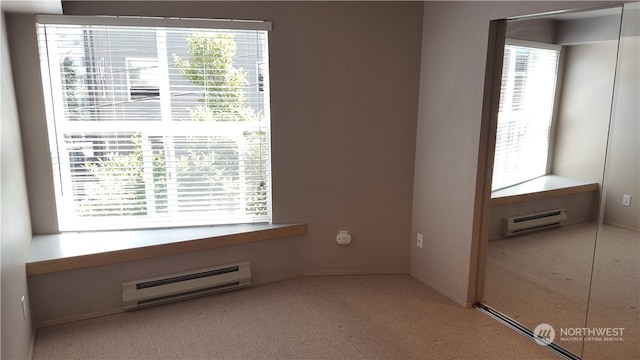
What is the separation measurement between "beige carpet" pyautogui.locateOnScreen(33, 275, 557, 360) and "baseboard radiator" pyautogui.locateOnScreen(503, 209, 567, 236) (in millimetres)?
618

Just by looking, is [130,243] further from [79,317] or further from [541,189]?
[541,189]

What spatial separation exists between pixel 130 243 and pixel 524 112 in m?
2.70

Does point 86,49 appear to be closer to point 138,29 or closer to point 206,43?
point 138,29

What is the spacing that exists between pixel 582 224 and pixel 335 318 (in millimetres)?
1593

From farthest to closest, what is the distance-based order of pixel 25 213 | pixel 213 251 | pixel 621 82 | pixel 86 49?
pixel 213 251
pixel 86 49
pixel 25 213
pixel 621 82

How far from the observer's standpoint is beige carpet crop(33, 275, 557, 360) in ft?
8.36

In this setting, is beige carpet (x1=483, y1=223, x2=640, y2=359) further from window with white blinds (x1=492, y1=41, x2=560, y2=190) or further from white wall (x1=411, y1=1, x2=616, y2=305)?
window with white blinds (x1=492, y1=41, x2=560, y2=190)

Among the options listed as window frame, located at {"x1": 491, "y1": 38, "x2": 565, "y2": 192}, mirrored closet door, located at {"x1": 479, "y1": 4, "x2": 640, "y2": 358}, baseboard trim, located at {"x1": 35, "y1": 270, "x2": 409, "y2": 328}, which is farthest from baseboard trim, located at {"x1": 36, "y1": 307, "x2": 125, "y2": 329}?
window frame, located at {"x1": 491, "y1": 38, "x2": 565, "y2": 192}

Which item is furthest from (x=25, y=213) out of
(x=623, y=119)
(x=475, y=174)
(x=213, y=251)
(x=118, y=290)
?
(x=623, y=119)

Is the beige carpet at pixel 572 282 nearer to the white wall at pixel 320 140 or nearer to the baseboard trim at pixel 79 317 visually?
the white wall at pixel 320 140

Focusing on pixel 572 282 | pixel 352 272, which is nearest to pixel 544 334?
pixel 572 282

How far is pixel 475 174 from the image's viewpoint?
2908 millimetres

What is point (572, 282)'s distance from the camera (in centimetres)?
261

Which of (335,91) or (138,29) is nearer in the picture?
(138,29)
